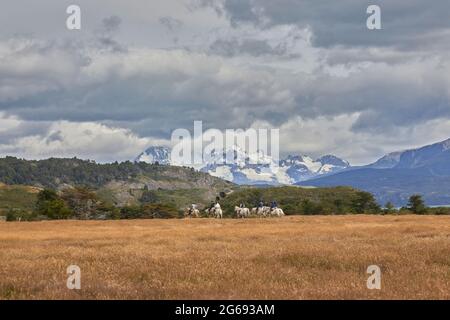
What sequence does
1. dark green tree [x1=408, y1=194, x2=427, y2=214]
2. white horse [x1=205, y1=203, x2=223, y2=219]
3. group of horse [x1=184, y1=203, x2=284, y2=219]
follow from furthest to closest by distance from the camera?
1. dark green tree [x1=408, y1=194, x2=427, y2=214]
2. white horse [x1=205, y1=203, x2=223, y2=219]
3. group of horse [x1=184, y1=203, x2=284, y2=219]

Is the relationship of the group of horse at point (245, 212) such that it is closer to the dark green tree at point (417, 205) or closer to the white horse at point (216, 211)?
the white horse at point (216, 211)

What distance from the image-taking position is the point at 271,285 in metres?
17.8

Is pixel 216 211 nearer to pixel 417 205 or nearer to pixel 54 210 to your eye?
pixel 54 210

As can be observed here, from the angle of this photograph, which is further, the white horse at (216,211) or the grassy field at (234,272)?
the white horse at (216,211)

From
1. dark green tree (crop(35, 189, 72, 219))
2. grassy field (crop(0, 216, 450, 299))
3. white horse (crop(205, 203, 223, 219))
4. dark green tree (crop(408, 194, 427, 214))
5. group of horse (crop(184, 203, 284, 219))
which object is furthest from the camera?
dark green tree (crop(408, 194, 427, 214))

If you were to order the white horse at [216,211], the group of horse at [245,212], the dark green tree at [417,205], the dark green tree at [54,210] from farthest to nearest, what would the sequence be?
the dark green tree at [417,205] → the dark green tree at [54,210] → the white horse at [216,211] → the group of horse at [245,212]

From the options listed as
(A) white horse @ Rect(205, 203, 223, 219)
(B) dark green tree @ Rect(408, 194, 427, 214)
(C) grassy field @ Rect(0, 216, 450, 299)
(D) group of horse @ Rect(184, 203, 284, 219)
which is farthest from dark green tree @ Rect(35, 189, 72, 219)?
(C) grassy field @ Rect(0, 216, 450, 299)

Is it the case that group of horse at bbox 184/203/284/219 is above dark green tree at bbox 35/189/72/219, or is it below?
below

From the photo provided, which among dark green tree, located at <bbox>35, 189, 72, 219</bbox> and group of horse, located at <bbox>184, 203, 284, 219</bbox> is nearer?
group of horse, located at <bbox>184, 203, 284, 219</bbox>

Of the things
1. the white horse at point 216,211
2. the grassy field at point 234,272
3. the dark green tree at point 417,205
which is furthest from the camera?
the dark green tree at point 417,205

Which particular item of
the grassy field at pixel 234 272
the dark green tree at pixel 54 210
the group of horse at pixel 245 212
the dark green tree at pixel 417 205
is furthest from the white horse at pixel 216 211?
the grassy field at pixel 234 272

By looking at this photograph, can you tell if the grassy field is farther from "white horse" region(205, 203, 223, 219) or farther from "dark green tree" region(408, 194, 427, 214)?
"dark green tree" region(408, 194, 427, 214)
